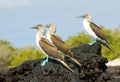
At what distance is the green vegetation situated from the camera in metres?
58.7

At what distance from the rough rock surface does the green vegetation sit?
40610 mm

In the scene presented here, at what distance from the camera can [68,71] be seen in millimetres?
14438

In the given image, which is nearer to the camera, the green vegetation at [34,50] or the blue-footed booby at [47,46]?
the blue-footed booby at [47,46]

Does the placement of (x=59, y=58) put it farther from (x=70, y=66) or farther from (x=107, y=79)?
(x=107, y=79)

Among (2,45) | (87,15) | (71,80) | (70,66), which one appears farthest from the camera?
(2,45)

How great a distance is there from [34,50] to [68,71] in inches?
1943

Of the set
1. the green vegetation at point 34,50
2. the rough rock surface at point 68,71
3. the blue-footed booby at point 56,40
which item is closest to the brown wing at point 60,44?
the blue-footed booby at point 56,40

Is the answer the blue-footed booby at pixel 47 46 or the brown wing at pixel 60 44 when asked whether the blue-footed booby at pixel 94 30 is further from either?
the blue-footed booby at pixel 47 46

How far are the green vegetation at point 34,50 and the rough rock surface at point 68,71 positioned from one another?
133 ft

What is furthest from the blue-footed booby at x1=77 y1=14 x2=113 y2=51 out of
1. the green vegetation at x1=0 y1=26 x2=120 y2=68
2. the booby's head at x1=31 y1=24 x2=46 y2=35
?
the green vegetation at x1=0 y1=26 x2=120 y2=68

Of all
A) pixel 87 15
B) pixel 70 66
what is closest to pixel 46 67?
pixel 70 66

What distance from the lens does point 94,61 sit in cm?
1555

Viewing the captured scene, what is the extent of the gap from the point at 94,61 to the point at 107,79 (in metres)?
0.72

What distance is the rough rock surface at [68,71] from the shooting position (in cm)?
1439
